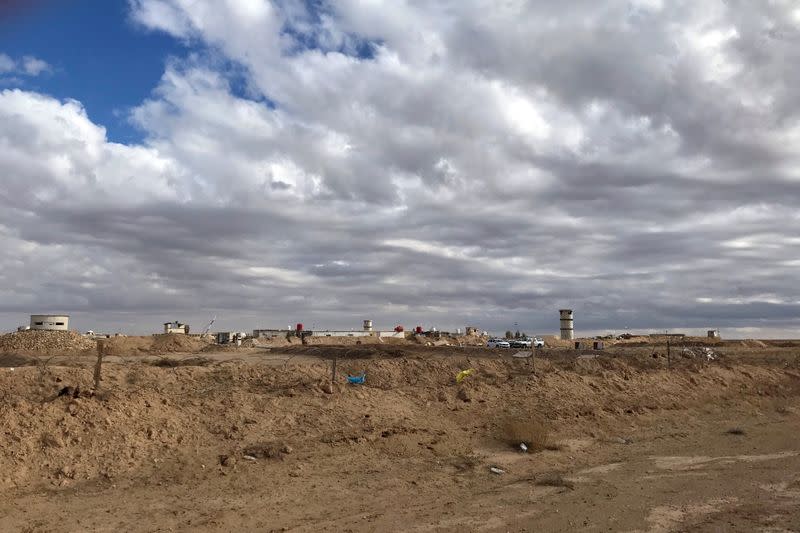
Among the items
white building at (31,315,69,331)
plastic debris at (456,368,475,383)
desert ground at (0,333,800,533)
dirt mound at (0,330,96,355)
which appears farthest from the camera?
white building at (31,315,69,331)

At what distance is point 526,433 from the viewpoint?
57.9ft

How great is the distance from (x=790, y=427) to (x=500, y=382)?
992 centimetres

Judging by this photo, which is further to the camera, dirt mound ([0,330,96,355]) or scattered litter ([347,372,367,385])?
dirt mound ([0,330,96,355])

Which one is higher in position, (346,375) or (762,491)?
(346,375)

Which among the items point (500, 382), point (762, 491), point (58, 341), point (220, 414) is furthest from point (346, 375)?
point (58, 341)

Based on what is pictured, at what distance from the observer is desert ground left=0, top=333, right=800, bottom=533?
11641 millimetres

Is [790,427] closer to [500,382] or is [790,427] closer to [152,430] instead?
[500,382]

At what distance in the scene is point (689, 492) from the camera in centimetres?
1323

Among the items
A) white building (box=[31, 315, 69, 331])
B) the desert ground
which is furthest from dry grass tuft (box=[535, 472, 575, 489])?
white building (box=[31, 315, 69, 331])

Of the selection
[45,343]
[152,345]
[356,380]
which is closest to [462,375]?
[356,380]

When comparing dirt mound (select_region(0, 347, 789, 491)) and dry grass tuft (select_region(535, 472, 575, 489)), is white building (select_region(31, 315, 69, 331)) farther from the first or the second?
dry grass tuft (select_region(535, 472, 575, 489))

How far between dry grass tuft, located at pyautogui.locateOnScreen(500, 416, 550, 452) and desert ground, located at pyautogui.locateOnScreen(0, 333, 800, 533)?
6 centimetres

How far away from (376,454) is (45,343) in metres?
33.0

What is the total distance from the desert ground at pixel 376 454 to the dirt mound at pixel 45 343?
21.5 meters
